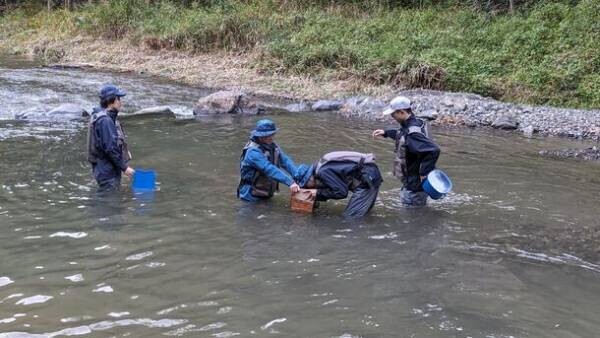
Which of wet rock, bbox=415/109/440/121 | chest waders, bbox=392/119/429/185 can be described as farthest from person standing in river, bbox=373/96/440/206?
wet rock, bbox=415/109/440/121

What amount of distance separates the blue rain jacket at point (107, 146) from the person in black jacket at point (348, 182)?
228 centimetres

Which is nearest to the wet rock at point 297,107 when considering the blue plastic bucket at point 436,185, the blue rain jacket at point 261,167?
the blue rain jacket at point 261,167

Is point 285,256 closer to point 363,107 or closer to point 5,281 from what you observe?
point 5,281

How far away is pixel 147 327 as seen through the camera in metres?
4.63

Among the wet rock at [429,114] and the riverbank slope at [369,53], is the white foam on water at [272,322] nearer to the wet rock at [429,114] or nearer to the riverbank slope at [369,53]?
the riverbank slope at [369,53]

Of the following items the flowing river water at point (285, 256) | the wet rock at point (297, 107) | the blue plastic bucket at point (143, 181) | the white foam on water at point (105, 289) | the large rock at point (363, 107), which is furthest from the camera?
the wet rock at point (297, 107)

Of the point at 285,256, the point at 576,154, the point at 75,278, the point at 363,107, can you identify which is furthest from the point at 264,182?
the point at 363,107

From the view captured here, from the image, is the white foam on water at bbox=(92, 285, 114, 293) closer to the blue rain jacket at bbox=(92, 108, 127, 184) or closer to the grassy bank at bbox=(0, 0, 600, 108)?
the blue rain jacket at bbox=(92, 108, 127, 184)

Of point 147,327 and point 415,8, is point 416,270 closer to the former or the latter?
point 147,327

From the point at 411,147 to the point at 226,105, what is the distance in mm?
9254

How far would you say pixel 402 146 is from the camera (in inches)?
290

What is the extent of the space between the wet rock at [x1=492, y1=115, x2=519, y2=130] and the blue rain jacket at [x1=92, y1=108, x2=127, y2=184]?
9.27 m

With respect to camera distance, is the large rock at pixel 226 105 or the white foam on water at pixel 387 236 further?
the large rock at pixel 226 105

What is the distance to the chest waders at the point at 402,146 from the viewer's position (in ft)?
23.9
